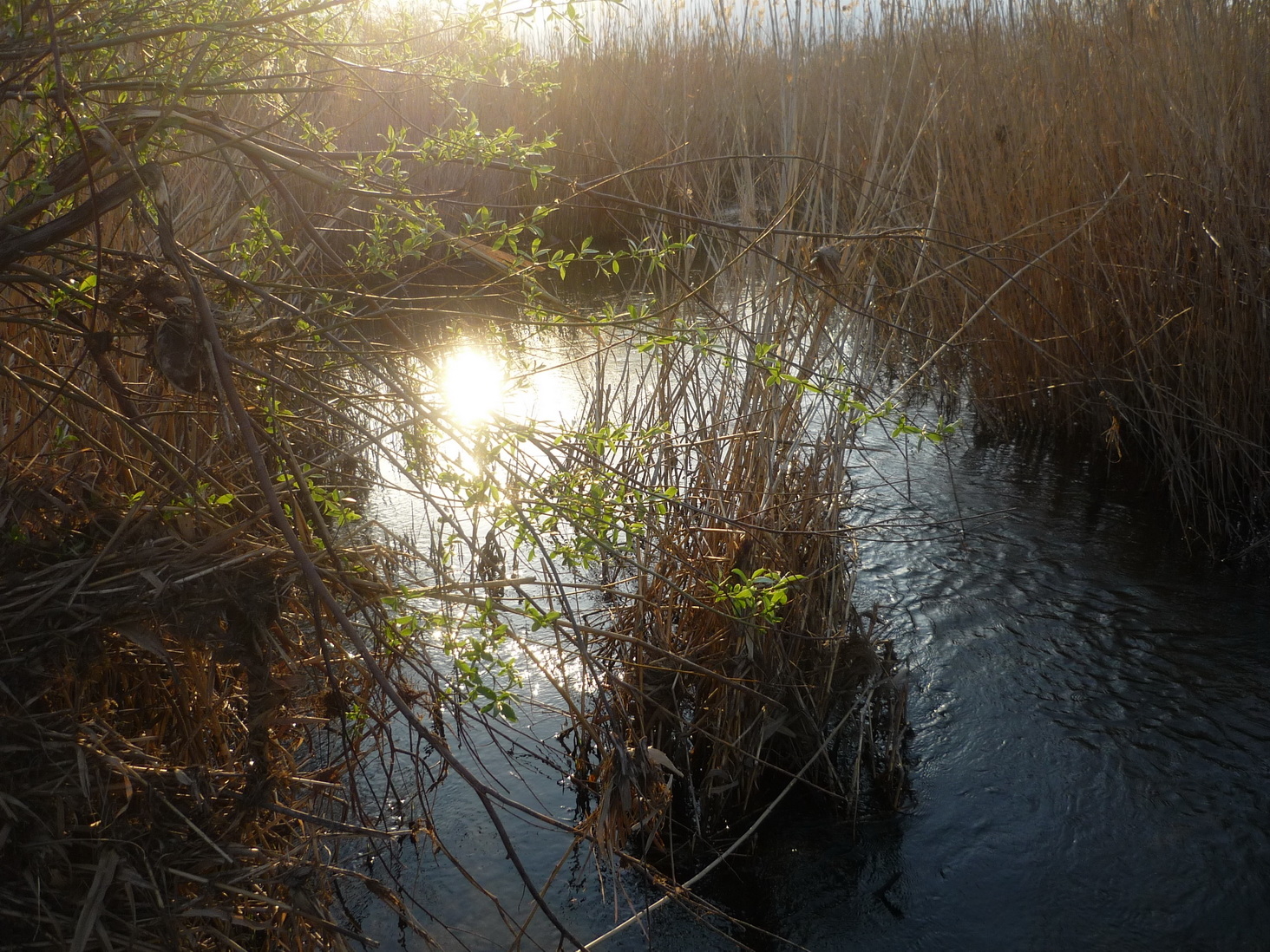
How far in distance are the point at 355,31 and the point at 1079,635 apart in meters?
2.89

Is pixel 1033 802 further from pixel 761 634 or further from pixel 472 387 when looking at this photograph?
pixel 472 387

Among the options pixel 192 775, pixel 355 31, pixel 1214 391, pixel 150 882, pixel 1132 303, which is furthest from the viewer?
pixel 1132 303

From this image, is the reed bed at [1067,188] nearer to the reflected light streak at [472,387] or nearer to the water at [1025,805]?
the water at [1025,805]

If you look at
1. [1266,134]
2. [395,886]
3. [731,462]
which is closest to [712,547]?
[731,462]

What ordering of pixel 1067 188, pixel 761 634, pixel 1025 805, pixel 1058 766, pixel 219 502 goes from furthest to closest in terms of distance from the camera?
pixel 1067 188
pixel 1058 766
pixel 1025 805
pixel 761 634
pixel 219 502

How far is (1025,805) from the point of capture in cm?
256

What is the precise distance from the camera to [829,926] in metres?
2.23

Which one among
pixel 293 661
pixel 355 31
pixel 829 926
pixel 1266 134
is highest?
pixel 355 31

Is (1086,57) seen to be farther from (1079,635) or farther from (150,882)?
(150,882)

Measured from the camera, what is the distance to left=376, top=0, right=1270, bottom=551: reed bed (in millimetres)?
3105

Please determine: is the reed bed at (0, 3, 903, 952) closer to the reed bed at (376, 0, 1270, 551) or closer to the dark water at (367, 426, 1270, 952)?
the dark water at (367, 426, 1270, 952)

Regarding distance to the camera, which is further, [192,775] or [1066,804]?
[1066,804]

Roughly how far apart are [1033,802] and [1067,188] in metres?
2.87

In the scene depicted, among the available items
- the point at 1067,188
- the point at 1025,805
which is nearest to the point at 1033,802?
the point at 1025,805
